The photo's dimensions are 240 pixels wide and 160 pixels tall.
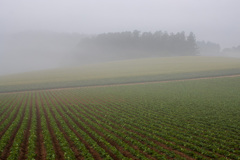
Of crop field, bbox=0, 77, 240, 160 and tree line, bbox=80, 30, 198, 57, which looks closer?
crop field, bbox=0, 77, 240, 160

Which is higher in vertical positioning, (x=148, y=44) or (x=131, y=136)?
(x=148, y=44)

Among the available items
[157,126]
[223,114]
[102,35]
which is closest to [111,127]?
[157,126]

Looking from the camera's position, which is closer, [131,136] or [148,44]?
[131,136]

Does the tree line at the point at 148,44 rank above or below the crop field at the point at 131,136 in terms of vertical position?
above

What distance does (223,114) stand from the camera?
19.8 meters

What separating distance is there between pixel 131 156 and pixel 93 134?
16.4 feet

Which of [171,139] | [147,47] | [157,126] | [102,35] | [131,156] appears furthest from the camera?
[102,35]

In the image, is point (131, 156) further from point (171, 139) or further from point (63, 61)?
point (63, 61)

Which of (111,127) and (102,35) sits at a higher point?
(102,35)

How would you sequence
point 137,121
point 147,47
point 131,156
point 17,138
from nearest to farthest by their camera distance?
point 131,156
point 17,138
point 137,121
point 147,47

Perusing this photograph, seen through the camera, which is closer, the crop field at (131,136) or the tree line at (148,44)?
the crop field at (131,136)

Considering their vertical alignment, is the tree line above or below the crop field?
above

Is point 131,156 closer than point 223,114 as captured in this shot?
Yes

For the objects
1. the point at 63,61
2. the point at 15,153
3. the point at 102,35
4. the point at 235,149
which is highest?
the point at 102,35
